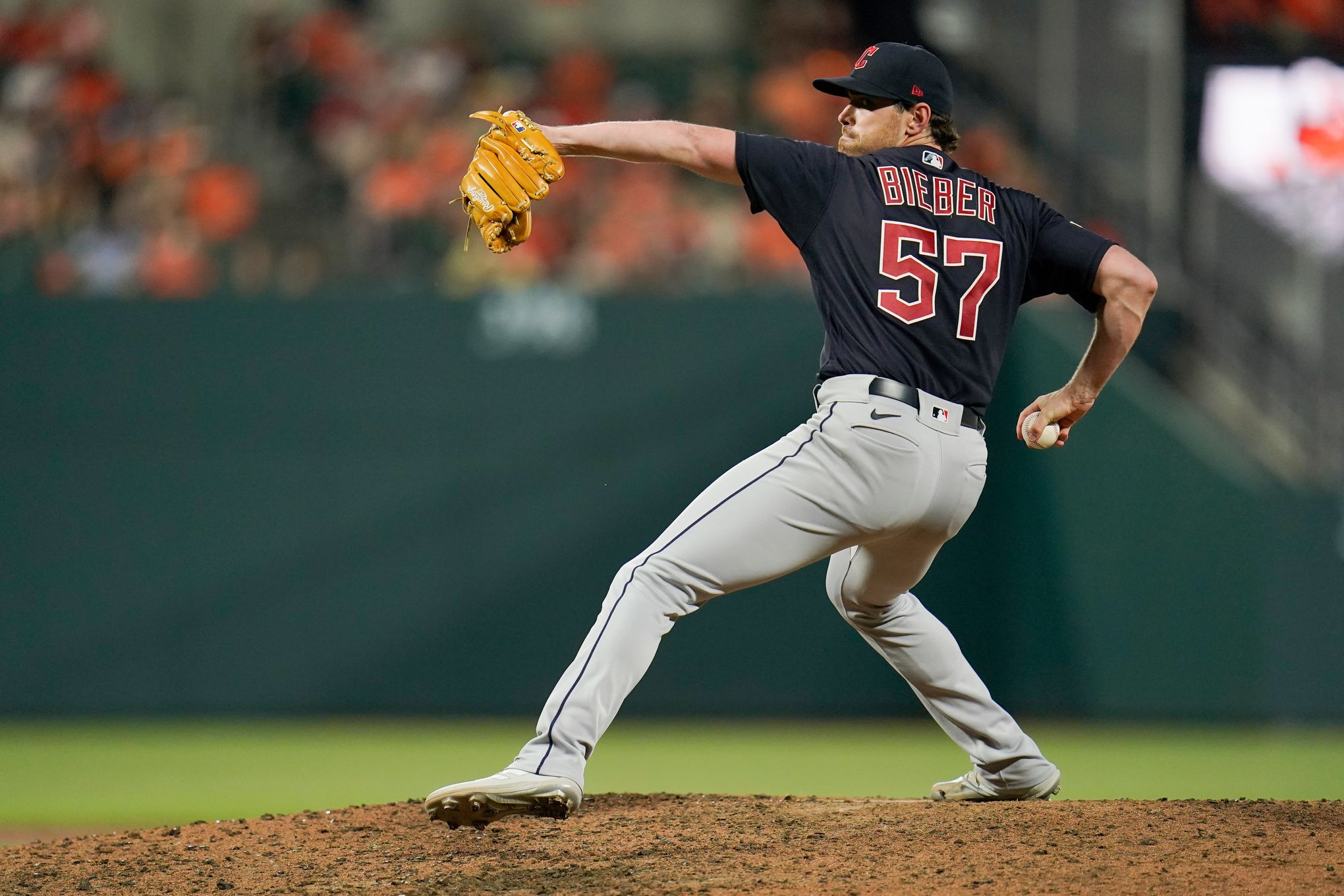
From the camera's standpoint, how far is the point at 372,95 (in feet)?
36.2

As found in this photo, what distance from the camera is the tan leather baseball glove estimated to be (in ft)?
12.8

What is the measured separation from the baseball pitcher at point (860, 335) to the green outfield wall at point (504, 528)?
197 inches

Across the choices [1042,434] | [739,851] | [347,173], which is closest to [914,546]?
[1042,434]

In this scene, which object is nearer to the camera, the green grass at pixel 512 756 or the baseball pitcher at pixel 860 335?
the baseball pitcher at pixel 860 335

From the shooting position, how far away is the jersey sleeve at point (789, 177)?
3887mm

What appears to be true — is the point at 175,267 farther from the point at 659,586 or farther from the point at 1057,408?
the point at 1057,408

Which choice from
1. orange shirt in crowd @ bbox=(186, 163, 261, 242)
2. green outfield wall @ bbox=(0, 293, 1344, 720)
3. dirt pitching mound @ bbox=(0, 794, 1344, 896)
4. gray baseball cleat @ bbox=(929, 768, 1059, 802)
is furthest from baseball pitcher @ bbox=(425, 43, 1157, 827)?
orange shirt in crowd @ bbox=(186, 163, 261, 242)

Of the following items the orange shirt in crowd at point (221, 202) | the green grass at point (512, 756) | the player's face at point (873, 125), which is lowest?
the green grass at point (512, 756)

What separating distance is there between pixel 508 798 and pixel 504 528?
18.7ft

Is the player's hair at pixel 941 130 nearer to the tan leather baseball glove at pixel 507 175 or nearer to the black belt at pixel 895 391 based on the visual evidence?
the black belt at pixel 895 391

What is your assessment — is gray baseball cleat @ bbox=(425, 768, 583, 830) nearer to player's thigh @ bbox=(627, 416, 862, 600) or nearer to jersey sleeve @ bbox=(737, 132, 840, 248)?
player's thigh @ bbox=(627, 416, 862, 600)

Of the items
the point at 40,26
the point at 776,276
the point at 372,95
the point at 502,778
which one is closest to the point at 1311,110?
the point at 776,276

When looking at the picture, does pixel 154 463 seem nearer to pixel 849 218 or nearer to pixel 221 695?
pixel 221 695

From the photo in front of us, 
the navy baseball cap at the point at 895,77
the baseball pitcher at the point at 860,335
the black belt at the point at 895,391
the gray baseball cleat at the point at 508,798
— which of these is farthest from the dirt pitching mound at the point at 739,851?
the navy baseball cap at the point at 895,77
